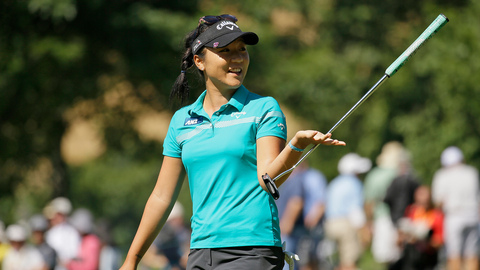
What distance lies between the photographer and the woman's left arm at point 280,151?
3852 mm

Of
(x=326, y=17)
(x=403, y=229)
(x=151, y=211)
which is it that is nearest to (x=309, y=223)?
(x=403, y=229)

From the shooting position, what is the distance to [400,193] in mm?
12078

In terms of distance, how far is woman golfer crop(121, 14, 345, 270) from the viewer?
424 centimetres

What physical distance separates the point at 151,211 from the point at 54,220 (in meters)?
10.4

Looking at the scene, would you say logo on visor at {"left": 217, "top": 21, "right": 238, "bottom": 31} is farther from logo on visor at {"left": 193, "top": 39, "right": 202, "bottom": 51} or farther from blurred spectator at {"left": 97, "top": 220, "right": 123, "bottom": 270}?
blurred spectator at {"left": 97, "top": 220, "right": 123, "bottom": 270}

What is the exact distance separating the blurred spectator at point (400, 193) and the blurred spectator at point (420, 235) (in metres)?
0.12

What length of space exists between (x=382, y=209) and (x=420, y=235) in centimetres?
171

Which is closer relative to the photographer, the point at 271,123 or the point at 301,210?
the point at 271,123

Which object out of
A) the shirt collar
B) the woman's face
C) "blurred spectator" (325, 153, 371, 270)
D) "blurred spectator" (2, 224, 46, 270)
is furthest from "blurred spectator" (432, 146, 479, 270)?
the woman's face

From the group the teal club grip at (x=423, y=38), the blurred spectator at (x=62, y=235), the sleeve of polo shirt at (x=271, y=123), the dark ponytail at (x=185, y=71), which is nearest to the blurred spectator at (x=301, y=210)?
the blurred spectator at (x=62, y=235)

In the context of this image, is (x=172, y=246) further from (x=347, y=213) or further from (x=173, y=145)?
(x=173, y=145)

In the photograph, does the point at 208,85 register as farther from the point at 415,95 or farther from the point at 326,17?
the point at 326,17

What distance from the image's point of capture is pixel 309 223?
11672 millimetres

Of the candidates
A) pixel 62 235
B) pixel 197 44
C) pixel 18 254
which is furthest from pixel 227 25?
pixel 18 254
